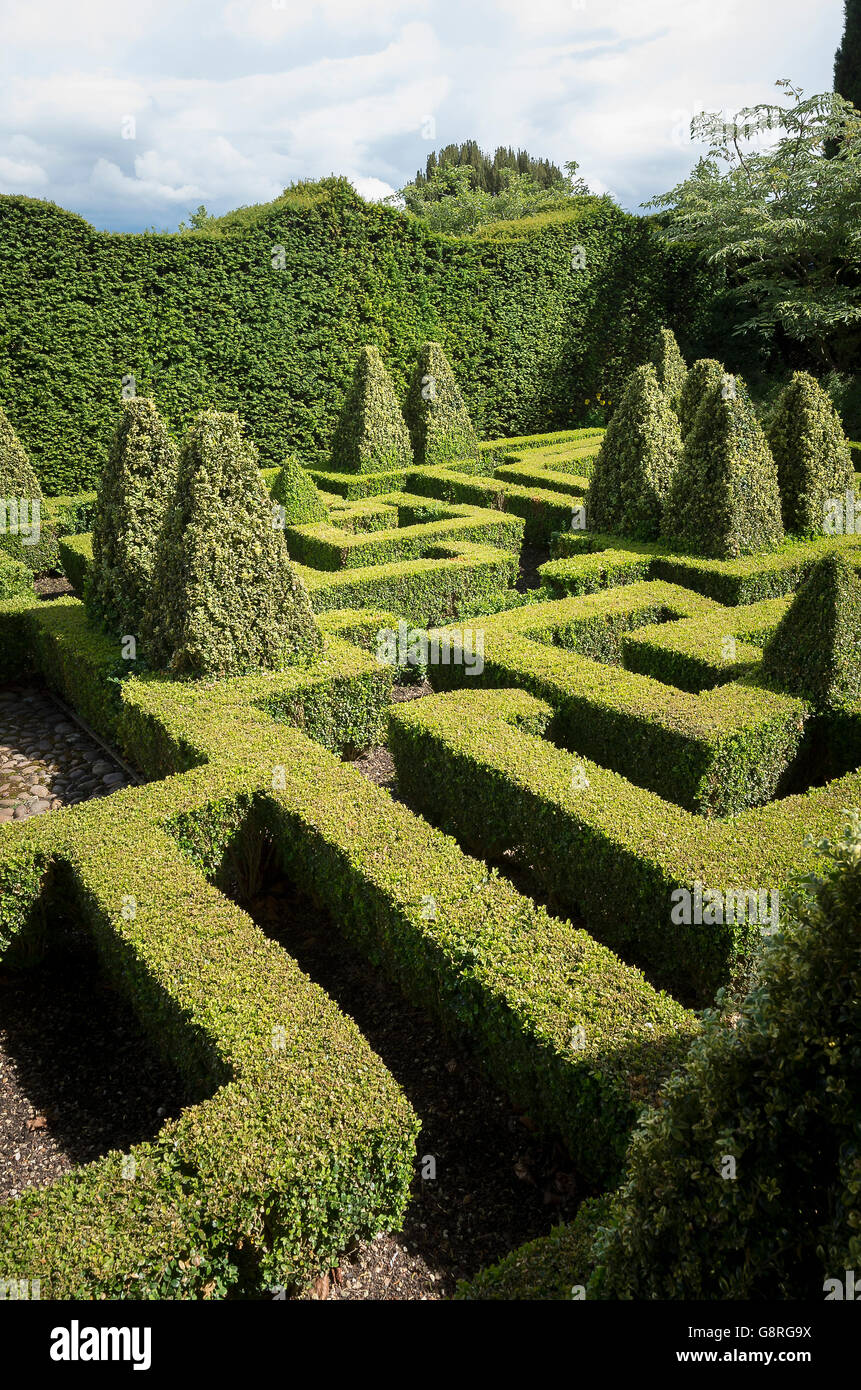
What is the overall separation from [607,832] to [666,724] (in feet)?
6.07

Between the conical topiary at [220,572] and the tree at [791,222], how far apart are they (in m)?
20.2

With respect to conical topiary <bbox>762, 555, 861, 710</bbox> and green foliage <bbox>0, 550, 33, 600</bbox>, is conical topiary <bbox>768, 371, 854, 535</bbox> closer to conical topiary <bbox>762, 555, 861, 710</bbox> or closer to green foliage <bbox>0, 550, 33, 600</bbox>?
conical topiary <bbox>762, 555, 861, 710</bbox>

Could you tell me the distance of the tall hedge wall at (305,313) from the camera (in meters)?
19.1

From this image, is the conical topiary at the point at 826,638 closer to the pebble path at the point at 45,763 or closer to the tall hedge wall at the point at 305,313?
the pebble path at the point at 45,763

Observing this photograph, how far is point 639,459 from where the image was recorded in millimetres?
14711

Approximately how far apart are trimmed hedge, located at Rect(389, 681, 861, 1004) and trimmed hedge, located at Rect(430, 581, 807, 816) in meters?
0.70

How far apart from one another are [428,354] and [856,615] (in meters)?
14.9

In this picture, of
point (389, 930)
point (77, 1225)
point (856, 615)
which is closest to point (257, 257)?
point (856, 615)

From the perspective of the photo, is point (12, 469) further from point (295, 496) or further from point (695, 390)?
point (695, 390)

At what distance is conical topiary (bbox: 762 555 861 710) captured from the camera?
8766 mm

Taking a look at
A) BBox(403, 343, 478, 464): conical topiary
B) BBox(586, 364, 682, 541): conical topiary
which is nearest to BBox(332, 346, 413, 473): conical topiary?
BBox(403, 343, 478, 464): conical topiary


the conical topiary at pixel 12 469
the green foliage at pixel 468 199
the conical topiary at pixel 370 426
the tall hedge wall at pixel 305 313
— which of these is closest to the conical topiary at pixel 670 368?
the conical topiary at pixel 370 426


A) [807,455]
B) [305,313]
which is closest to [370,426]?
[305,313]
